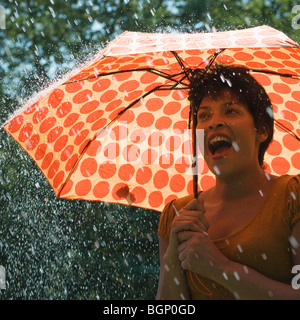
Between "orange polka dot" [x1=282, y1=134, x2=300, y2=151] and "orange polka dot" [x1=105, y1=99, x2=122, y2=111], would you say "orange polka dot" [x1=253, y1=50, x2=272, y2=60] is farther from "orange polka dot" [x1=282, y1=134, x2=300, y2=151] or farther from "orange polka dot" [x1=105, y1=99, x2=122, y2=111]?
"orange polka dot" [x1=105, y1=99, x2=122, y2=111]

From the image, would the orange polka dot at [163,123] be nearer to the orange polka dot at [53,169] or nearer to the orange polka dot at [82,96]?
the orange polka dot at [82,96]

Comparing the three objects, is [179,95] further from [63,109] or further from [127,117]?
[63,109]

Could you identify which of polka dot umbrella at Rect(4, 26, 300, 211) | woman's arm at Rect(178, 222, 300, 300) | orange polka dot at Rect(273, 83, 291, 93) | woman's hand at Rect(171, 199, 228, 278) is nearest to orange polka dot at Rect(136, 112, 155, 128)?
polka dot umbrella at Rect(4, 26, 300, 211)

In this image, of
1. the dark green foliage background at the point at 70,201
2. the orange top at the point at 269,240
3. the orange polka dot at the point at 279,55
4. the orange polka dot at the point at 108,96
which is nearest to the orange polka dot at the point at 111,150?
the orange polka dot at the point at 108,96

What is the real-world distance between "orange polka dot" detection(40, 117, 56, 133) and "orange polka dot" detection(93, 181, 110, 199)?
1.36 feet

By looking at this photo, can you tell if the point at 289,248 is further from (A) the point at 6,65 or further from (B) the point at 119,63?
(A) the point at 6,65

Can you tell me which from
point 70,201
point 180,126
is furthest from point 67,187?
point 70,201

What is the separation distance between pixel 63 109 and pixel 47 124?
12 cm

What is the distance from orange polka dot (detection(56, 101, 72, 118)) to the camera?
258 centimetres

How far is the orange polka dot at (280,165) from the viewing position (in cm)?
270

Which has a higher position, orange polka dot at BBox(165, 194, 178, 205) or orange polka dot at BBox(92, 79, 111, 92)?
orange polka dot at BBox(92, 79, 111, 92)

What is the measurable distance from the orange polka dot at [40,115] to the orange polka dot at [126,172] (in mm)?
524

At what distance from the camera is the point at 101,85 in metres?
2.58

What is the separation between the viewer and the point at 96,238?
1099 cm
